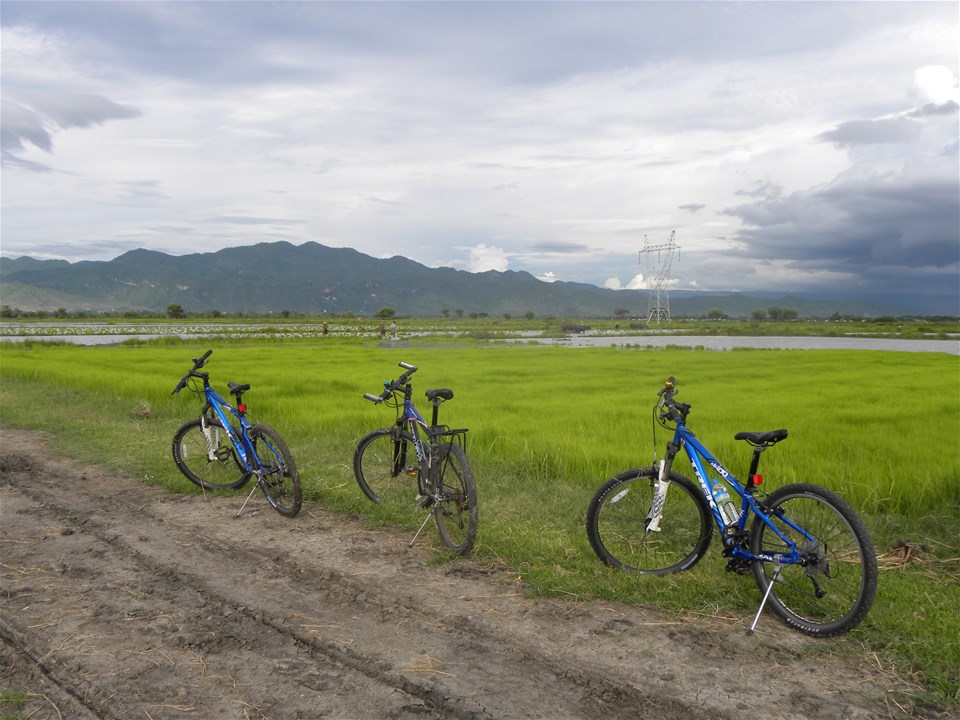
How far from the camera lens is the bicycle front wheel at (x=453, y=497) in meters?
5.69

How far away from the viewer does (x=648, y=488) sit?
534 centimetres

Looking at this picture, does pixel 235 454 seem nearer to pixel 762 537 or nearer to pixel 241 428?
pixel 241 428

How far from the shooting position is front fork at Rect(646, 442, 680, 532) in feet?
17.0

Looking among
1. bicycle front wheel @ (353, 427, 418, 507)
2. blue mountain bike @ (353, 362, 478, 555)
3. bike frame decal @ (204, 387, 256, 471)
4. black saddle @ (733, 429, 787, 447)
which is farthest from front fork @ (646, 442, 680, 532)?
bike frame decal @ (204, 387, 256, 471)

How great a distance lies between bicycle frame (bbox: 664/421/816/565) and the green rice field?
38cm

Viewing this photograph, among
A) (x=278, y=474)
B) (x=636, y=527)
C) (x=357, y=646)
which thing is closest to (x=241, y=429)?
(x=278, y=474)

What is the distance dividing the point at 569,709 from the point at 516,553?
7.18ft

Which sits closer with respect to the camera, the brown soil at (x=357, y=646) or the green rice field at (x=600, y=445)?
the brown soil at (x=357, y=646)

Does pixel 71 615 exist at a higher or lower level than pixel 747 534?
lower

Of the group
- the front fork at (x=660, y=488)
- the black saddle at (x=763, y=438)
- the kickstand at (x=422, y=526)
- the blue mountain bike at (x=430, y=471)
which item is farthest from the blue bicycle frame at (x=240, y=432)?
the black saddle at (x=763, y=438)

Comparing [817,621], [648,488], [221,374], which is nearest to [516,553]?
[648,488]

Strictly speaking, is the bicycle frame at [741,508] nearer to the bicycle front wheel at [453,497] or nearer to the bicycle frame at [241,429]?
the bicycle front wheel at [453,497]

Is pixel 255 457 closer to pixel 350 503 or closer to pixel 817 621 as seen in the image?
pixel 350 503

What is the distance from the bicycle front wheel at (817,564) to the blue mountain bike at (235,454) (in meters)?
4.61
